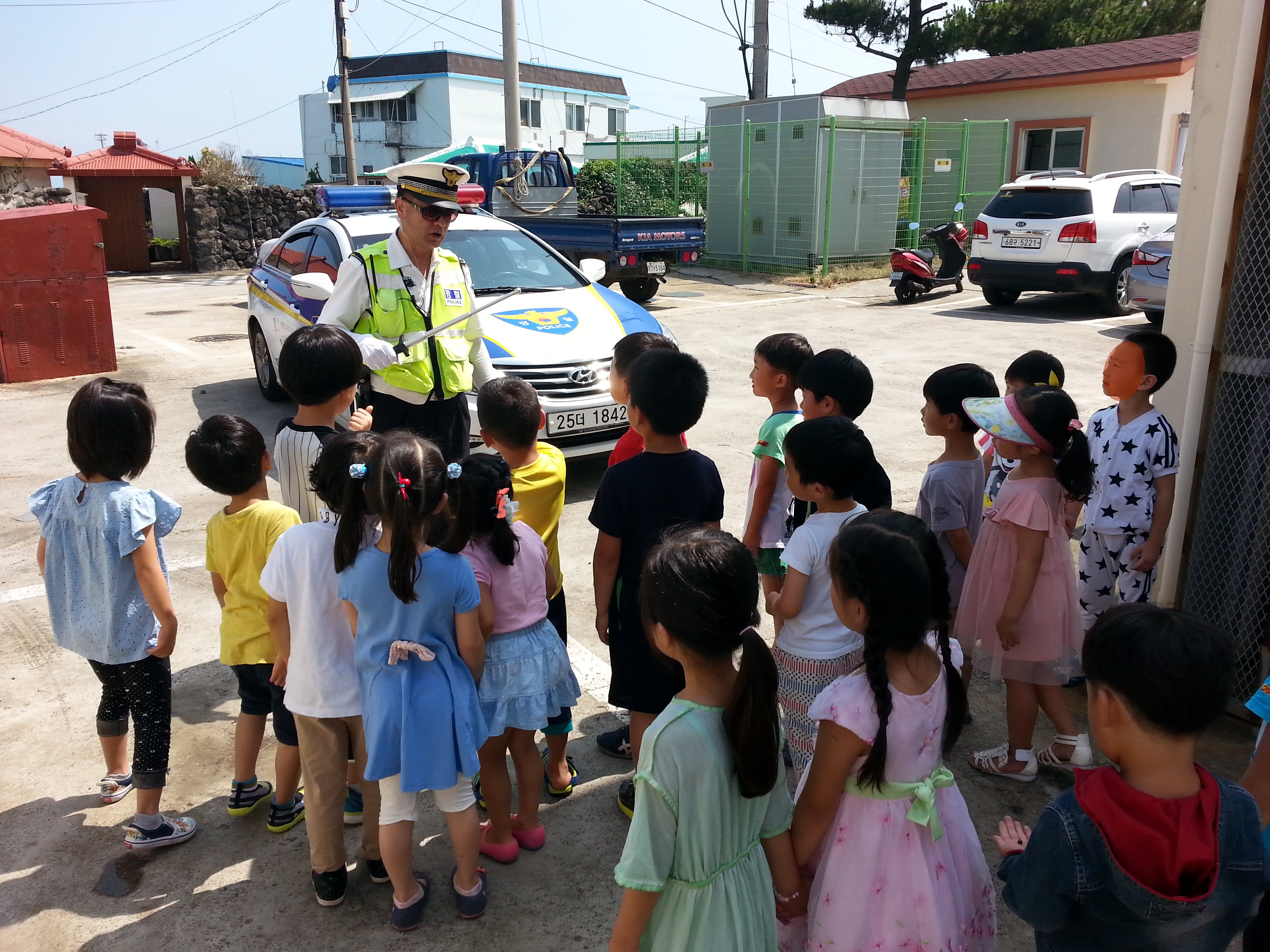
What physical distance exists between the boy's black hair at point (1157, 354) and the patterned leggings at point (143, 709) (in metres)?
3.44

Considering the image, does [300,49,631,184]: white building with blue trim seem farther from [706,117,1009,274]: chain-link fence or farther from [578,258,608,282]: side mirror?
[578,258,608,282]: side mirror

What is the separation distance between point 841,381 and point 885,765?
148 cm

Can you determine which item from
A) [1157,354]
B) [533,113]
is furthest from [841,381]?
[533,113]

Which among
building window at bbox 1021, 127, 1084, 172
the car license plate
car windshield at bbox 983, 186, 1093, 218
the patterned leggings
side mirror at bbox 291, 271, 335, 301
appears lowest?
the patterned leggings

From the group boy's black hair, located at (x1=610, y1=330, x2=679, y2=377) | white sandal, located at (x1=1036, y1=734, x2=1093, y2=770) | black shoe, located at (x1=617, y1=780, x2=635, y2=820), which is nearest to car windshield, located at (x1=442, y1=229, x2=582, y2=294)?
boy's black hair, located at (x1=610, y1=330, x2=679, y2=377)

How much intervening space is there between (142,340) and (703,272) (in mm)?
10119

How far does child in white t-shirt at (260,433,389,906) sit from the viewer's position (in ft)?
7.77

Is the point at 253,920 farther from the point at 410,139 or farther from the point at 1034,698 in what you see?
the point at 410,139

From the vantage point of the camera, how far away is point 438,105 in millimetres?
48406

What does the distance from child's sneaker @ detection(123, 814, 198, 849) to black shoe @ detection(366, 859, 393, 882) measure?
62 centimetres

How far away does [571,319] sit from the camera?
6.38 meters

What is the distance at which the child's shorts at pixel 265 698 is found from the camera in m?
2.82

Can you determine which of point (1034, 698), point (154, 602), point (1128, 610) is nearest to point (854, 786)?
point (1128, 610)

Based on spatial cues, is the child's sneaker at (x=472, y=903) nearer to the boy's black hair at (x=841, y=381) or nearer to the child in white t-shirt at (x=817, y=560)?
the child in white t-shirt at (x=817, y=560)
